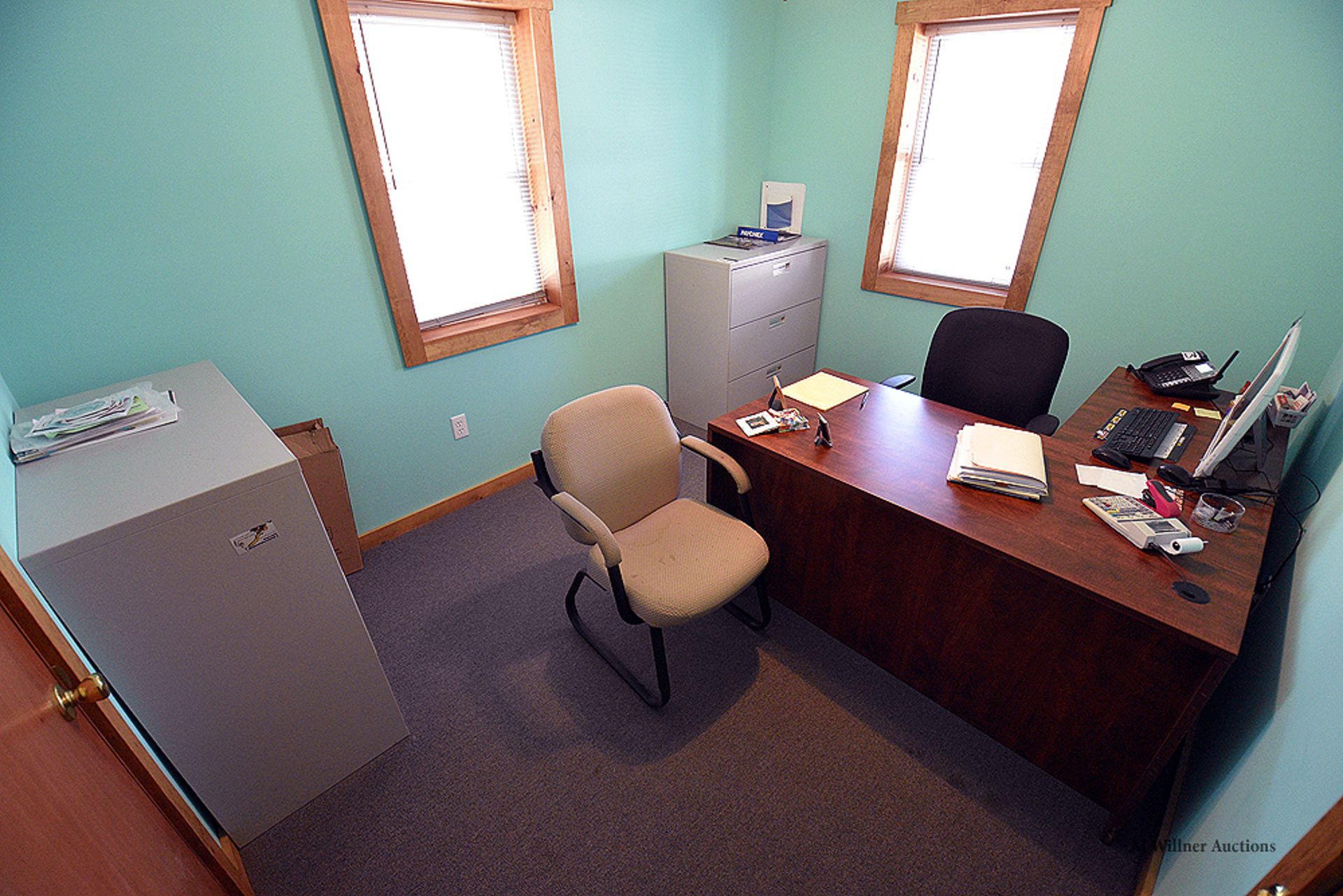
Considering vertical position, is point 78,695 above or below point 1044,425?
above

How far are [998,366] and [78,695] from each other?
2.76 meters

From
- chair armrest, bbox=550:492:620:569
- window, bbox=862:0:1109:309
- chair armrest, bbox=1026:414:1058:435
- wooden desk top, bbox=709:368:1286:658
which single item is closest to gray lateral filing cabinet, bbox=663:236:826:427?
window, bbox=862:0:1109:309

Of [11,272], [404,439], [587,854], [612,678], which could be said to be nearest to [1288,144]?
[612,678]

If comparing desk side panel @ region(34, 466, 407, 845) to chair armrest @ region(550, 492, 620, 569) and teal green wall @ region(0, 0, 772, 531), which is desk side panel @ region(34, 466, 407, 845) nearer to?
chair armrest @ region(550, 492, 620, 569)

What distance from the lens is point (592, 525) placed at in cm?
164

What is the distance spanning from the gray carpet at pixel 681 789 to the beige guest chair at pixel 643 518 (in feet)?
0.58

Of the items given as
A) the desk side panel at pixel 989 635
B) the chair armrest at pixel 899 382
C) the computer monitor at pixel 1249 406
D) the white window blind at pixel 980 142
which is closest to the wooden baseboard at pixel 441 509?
the desk side panel at pixel 989 635

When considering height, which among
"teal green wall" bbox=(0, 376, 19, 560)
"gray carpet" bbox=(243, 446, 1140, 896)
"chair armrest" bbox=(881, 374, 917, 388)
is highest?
"teal green wall" bbox=(0, 376, 19, 560)

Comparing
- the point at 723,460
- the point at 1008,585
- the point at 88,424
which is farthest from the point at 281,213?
the point at 1008,585

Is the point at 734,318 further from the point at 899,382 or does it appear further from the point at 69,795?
the point at 69,795

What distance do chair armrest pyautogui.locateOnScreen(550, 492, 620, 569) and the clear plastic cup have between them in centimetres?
151

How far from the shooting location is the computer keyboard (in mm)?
1758

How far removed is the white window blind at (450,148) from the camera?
2.20m

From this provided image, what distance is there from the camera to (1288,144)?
2160 mm
